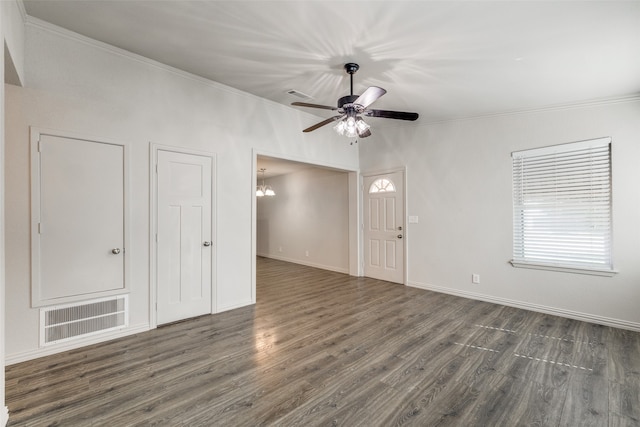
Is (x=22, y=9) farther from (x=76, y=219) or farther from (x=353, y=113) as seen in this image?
(x=353, y=113)

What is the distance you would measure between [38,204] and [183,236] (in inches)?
52.4

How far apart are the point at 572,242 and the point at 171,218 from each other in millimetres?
5103

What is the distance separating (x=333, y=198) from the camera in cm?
674

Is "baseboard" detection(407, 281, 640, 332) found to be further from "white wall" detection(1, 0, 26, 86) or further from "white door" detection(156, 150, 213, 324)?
"white wall" detection(1, 0, 26, 86)

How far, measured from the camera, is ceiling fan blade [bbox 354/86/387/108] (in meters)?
2.59

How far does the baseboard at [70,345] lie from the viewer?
2.55 meters

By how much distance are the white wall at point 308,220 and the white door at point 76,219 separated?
4313 mm

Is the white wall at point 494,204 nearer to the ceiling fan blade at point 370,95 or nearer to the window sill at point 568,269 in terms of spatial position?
the window sill at point 568,269

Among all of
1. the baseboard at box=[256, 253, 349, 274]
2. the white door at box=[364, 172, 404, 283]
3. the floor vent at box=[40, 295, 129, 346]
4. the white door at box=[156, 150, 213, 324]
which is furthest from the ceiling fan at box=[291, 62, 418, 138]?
the baseboard at box=[256, 253, 349, 274]

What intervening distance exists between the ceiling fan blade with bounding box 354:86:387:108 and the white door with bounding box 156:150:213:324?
2116 millimetres

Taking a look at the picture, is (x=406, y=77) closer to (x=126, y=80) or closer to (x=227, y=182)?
(x=227, y=182)

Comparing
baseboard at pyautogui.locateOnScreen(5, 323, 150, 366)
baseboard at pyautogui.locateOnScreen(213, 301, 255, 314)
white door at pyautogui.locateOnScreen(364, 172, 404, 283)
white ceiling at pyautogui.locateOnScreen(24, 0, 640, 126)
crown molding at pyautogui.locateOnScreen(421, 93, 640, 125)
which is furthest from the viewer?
white door at pyautogui.locateOnScreen(364, 172, 404, 283)

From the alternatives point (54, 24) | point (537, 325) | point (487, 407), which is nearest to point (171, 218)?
point (54, 24)

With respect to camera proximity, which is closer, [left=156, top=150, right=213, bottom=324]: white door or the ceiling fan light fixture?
the ceiling fan light fixture
